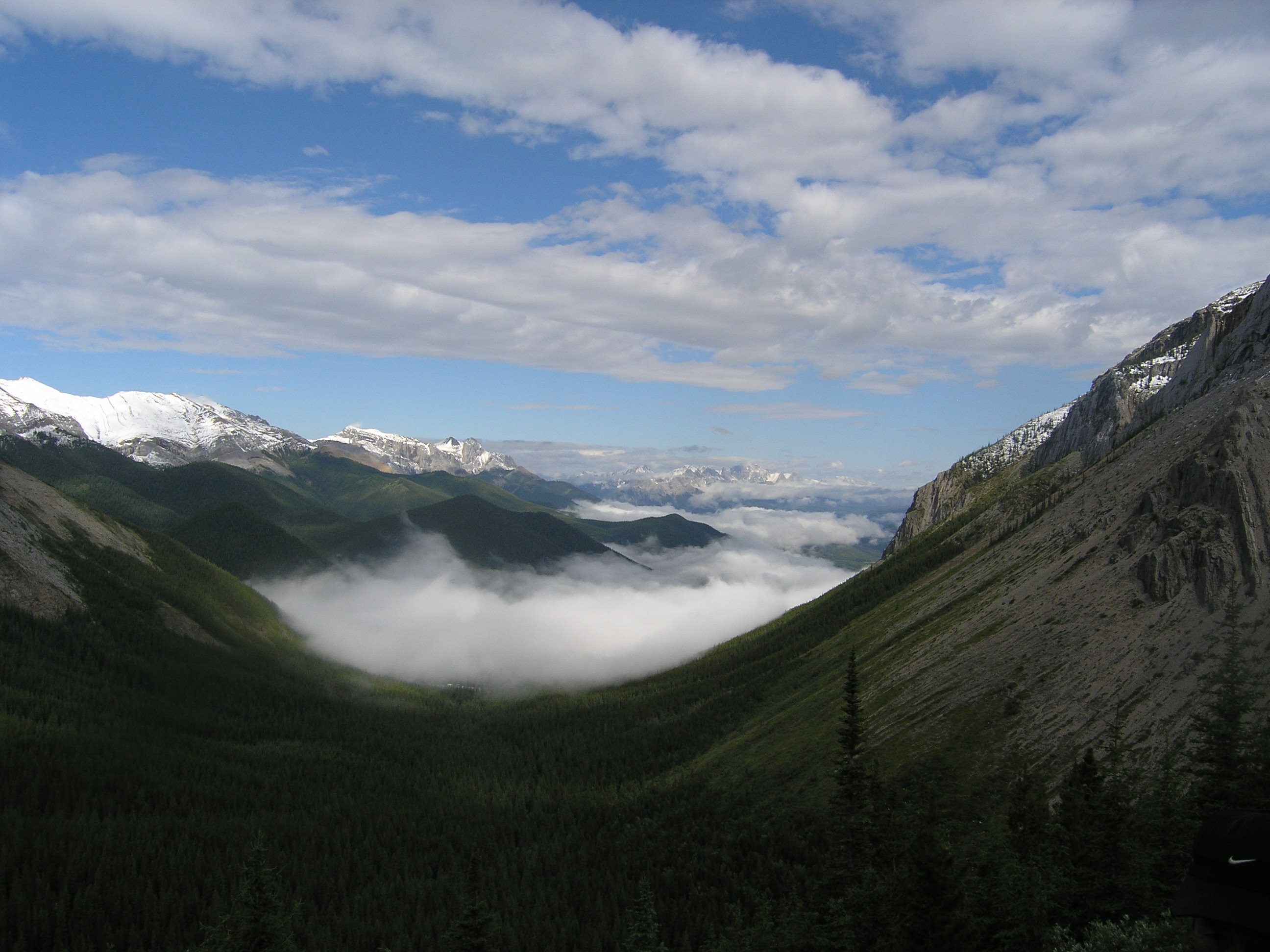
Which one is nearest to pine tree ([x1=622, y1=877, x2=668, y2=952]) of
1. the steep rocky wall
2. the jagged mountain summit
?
the jagged mountain summit

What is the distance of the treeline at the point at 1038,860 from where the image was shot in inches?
1842

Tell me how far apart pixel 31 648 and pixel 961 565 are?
250 metres

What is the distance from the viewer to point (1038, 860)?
58719mm

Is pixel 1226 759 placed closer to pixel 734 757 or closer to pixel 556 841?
pixel 734 757

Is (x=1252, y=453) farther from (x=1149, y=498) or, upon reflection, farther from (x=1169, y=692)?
(x=1169, y=692)

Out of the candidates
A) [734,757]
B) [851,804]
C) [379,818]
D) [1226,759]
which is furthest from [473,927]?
[734,757]

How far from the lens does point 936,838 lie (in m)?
50.3

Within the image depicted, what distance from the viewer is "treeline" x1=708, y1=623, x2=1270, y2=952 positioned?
46.8 metres

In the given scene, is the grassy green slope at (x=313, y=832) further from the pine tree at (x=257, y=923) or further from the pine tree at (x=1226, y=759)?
the pine tree at (x=1226, y=759)

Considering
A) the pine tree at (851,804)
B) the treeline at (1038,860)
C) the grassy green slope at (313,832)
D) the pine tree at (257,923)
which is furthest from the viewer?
the grassy green slope at (313,832)

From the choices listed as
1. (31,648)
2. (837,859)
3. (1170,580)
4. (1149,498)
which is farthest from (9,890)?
(1149,498)

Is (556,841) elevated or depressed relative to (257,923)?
depressed

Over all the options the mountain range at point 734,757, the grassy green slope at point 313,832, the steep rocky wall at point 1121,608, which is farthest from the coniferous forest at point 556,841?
the steep rocky wall at point 1121,608

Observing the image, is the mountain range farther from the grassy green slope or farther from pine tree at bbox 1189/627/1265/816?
pine tree at bbox 1189/627/1265/816
